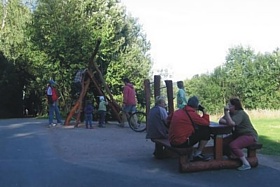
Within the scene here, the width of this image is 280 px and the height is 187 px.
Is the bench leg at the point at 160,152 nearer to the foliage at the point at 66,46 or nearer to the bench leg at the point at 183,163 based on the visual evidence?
the bench leg at the point at 183,163

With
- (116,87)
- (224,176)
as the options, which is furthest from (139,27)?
(224,176)

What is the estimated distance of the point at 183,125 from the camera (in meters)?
8.21

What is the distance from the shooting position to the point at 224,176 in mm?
7621

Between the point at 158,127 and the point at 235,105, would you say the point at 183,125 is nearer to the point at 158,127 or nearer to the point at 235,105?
the point at 235,105

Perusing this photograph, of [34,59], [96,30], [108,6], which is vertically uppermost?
[108,6]

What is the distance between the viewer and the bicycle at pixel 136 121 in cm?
1510

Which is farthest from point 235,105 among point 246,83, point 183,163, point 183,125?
point 246,83

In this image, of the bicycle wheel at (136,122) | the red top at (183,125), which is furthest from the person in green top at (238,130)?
the bicycle wheel at (136,122)

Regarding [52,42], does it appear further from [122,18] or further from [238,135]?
[238,135]

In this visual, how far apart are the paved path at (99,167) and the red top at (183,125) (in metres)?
0.63

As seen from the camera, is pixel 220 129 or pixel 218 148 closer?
pixel 220 129

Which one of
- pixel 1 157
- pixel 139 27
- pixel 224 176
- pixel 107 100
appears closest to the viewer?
pixel 224 176

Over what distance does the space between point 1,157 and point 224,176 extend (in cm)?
499

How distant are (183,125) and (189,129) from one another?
14 cm
